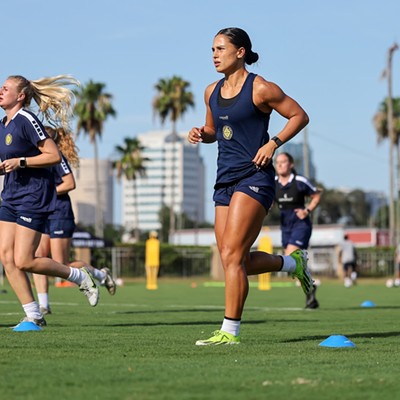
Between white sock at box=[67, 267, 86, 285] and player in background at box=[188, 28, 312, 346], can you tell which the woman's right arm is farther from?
white sock at box=[67, 267, 86, 285]

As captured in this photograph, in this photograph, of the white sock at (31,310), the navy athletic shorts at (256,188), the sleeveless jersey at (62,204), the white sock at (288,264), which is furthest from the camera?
the sleeveless jersey at (62,204)

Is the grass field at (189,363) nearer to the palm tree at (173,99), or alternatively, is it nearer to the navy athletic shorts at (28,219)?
the navy athletic shorts at (28,219)

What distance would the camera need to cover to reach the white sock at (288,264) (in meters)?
9.26

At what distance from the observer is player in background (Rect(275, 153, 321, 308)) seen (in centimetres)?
1545

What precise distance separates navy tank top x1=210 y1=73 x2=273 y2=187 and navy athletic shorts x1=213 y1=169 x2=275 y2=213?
48 mm

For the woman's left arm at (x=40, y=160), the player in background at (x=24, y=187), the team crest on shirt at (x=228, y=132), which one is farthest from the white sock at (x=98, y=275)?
the team crest on shirt at (x=228, y=132)

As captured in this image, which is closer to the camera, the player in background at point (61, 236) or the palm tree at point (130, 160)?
→ the player in background at point (61, 236)

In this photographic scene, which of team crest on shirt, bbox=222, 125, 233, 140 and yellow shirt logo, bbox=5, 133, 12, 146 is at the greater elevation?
yellow shirt logo, bbox=5, 133, 12, 146

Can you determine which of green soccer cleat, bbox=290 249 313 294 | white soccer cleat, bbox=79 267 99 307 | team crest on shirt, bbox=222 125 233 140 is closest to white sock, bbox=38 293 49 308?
white soccer cleat, bbox=79 267 99 307

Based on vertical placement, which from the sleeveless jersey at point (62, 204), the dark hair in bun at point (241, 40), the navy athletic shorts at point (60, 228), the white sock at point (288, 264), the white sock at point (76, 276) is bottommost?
the white sock at point (76, 276)

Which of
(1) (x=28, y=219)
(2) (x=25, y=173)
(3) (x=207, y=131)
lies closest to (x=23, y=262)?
(1) (x=28, y=219)

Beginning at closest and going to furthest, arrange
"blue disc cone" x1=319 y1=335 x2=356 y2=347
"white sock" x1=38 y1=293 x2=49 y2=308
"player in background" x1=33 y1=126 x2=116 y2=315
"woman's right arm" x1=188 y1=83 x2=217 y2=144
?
1. "blue disc cone" x1=319 y1=335 x2=356 y2=347
2. "woman's right arm" x1=188 y1=83 x2=217 y2=144
3. "player in background" x1=33 y1=126 x2=116 y2=315
4. "white sock" x1=38 y1=293 x2=49 y2=308

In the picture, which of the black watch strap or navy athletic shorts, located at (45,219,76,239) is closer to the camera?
the black watch strap

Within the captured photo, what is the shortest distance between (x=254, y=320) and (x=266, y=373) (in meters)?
6.18
